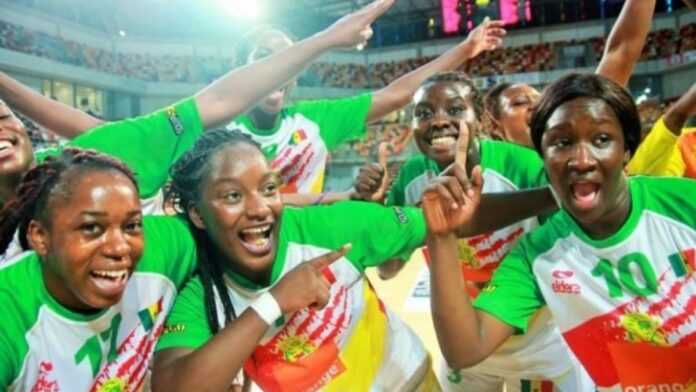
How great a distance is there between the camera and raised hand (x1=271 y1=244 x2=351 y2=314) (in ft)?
5.47

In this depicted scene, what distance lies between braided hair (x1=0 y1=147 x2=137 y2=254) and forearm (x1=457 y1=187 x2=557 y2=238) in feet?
3.68

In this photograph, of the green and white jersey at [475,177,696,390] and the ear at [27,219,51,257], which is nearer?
the ear at [27,219,51,257]

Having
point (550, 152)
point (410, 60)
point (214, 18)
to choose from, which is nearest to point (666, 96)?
point (410, 60)

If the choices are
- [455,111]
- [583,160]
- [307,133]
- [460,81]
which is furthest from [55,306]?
[307,133]

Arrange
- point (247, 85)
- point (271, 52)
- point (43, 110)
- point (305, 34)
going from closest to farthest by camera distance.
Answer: point (247, 85) → point (43, 110) → point (271, 52) → point (305, 34)

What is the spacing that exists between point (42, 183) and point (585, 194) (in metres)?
1.44

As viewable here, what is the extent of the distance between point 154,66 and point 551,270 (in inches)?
836

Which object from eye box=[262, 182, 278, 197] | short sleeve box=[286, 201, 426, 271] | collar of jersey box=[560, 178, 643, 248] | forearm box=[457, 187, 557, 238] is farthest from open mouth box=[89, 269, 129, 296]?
collar of jersey box=[560, 178, 643, 248]

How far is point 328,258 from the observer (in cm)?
181

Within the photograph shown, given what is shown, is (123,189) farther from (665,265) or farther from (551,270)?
(665,265)

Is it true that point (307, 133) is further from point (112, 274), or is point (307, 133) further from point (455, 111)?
point (112, 274)

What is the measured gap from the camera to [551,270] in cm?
188

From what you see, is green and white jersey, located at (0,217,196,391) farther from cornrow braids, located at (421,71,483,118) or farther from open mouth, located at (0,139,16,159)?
cornrow braids, located at (421,71,483,118)

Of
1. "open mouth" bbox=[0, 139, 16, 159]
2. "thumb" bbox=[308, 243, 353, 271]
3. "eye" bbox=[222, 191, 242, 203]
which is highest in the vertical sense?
"open mouth" bbox=[0, 139, 16, 159]
